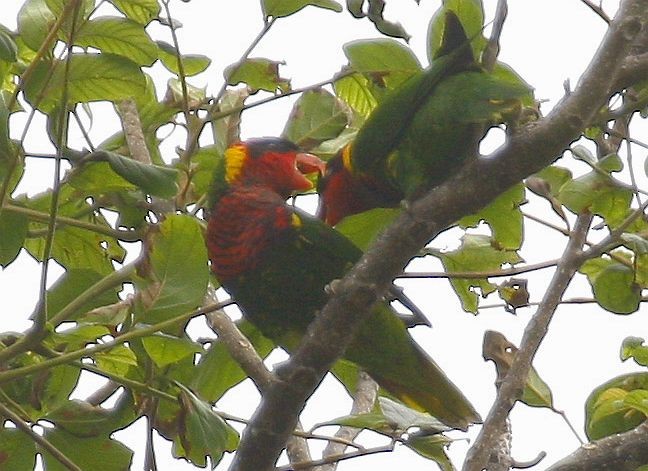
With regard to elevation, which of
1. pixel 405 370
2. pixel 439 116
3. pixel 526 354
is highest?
pixel 439 116

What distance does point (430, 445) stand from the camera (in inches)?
69.2

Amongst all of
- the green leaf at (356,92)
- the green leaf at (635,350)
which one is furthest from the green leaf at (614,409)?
the green leaf at (356,92)

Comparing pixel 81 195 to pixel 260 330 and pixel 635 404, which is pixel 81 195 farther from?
pixel 635 404

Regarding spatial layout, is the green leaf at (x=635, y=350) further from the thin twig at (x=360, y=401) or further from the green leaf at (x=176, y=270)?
the green leaf at (x=176, y=270)

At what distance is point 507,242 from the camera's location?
1.97 metres

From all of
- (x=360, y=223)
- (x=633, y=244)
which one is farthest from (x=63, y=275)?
(x=633, y=244)

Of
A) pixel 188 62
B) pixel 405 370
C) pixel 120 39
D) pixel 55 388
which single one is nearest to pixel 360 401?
pixel 405 370

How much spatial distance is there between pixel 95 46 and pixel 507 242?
2.78 feet

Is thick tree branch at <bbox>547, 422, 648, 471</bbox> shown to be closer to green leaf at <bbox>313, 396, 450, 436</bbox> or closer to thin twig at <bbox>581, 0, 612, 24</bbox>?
green leaf at <bbox>313, 396, 450, 436</bbox>

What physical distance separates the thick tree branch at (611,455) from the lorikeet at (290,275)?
422 millimetres

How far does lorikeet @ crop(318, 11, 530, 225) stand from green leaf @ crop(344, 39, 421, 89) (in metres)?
0.05

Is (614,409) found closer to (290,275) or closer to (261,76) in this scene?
(290,275)

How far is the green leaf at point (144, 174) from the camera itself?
1.57 m

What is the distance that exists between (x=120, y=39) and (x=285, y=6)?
31 centimetres
